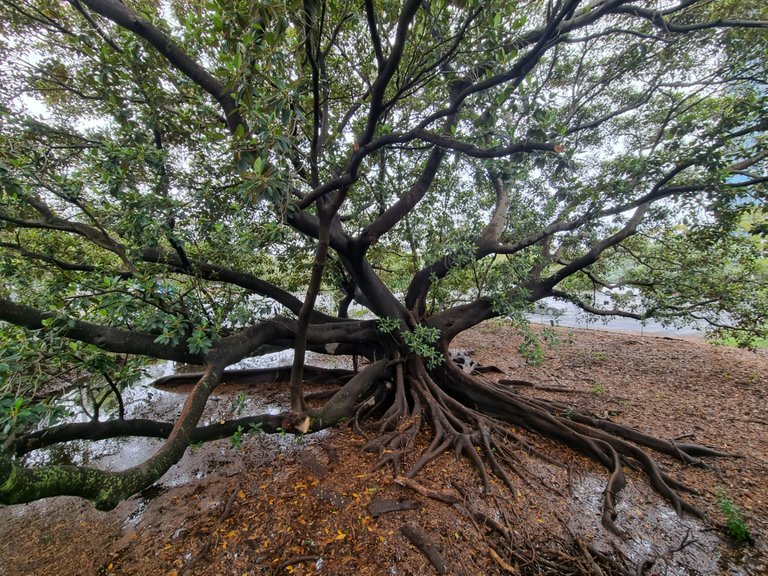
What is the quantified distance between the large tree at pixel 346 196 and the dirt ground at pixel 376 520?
32cm

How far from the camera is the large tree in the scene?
2.14 meters

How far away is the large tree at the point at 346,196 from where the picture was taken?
214cm

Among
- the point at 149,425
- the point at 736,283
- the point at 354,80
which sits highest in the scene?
the point at 354,80

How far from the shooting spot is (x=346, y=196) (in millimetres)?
3713

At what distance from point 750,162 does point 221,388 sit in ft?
31.0

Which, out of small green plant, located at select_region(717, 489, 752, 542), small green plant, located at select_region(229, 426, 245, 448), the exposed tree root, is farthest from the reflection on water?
small green plant, located at select_region(717, 489, 752, 542)

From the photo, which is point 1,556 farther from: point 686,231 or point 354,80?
point 686,231

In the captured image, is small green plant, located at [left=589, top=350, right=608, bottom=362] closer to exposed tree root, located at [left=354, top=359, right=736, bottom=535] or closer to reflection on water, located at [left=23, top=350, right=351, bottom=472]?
exposed tree root, located at [left=354, top=359, right=736, bottom=535]

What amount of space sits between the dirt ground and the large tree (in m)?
0.32

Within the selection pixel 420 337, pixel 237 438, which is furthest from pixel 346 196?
pixel 237 438

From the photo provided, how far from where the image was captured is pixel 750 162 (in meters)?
3.55

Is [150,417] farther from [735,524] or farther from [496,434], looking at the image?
[735,524]

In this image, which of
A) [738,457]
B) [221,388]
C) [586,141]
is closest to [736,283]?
A: [738,457]

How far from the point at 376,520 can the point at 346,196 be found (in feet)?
11.7
